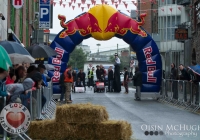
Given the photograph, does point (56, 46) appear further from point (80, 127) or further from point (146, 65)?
point (80, 127)

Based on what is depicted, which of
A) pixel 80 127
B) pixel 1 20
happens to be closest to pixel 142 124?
pixel 80 127

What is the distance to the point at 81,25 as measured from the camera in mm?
26781

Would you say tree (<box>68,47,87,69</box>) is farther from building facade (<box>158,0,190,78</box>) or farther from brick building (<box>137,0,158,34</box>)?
building facade (<box>158,0,190,78</box>)

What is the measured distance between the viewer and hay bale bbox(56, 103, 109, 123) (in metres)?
11.0

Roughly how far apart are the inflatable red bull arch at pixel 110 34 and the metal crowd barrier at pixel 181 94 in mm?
1089

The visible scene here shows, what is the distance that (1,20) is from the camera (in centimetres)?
2289

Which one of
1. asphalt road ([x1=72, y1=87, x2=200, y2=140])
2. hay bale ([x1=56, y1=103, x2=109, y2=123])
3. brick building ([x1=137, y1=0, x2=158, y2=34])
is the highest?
brick building ([x1=137, y1=0, x2=158, y2=34])

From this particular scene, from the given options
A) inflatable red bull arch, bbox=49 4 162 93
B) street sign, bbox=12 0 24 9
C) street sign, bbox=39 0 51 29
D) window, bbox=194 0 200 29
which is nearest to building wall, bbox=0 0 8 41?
street sign, bbox=12 0 24 9

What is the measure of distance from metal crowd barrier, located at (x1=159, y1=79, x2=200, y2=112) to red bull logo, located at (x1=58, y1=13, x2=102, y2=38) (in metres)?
4.48

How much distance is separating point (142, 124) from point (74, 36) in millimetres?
12777

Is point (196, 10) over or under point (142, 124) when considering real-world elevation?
over

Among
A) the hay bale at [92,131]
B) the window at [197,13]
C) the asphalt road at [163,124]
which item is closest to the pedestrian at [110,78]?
the window at [197,13]

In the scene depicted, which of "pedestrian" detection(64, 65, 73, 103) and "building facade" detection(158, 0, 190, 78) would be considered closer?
"pedestrian" detection(64, 65, 73, 103)

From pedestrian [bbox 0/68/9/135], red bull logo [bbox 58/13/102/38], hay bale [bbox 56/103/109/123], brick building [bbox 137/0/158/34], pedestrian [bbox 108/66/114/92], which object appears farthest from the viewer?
brick building [bbox 137/0/158/34]
